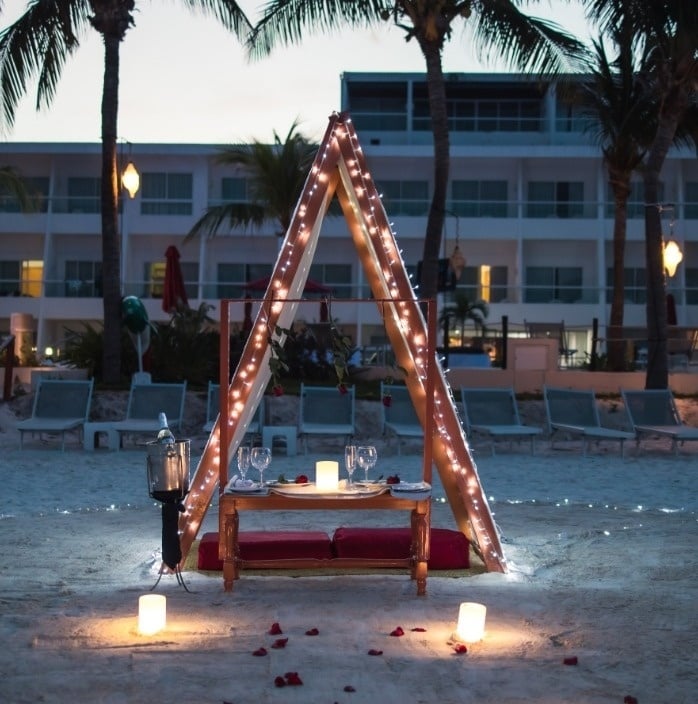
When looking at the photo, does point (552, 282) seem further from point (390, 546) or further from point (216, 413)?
point (390, 546)

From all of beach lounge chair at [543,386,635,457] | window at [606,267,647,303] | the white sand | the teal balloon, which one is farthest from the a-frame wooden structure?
window at [606,267,647,303]

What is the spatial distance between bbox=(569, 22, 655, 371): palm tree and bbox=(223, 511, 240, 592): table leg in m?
13.7

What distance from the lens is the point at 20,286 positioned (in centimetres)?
3378

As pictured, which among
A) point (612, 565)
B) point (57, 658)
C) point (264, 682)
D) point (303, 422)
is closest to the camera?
point (264, 682)

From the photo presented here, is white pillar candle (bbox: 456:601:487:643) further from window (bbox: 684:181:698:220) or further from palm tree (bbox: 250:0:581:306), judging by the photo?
window (bbox: 684:181:698:220)

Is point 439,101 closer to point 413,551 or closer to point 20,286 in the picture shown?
point 413,551

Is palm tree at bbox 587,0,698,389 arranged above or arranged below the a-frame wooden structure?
above

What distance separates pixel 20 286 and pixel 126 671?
30.7 meters

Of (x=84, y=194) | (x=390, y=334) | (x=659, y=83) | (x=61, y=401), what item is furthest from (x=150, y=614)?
Result: (x=84, y=194)

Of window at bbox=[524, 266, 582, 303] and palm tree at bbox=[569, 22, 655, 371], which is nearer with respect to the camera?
palm tree at bbox=[569, 22, 655, 371]

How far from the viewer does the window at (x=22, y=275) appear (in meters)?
33.8

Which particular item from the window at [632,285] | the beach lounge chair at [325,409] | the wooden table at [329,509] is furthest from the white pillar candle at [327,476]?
the window at [632,285]

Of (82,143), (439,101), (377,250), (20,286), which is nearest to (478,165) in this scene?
(82,143)

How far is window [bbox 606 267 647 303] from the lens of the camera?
3253 cm
